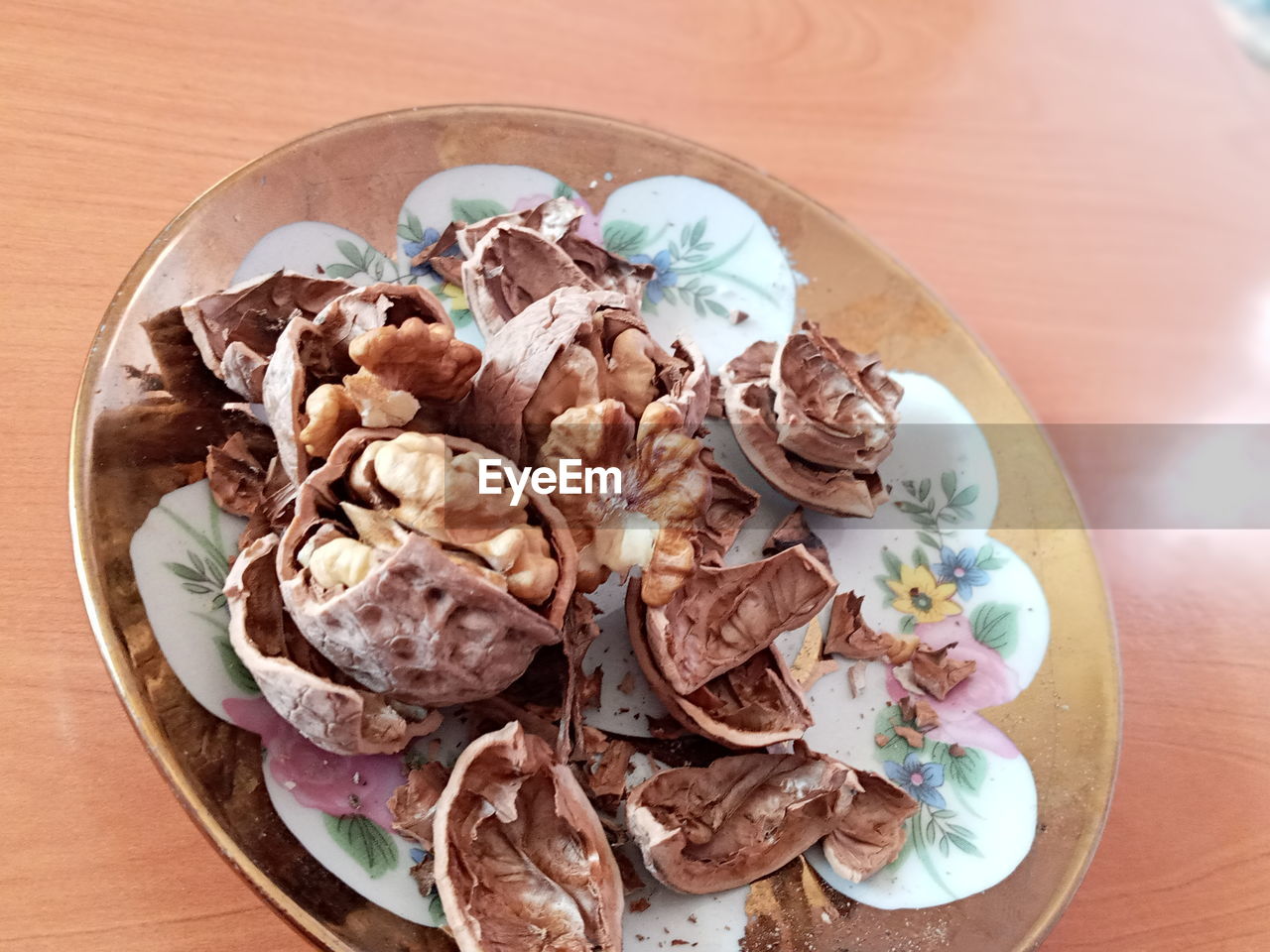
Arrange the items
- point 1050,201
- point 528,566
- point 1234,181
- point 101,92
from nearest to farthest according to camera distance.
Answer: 1. point 528,566
2. point 101,92
3. point 1050,201
4. point 1234,181

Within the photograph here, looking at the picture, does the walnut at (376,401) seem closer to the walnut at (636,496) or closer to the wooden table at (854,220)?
the walnut at (636,496)

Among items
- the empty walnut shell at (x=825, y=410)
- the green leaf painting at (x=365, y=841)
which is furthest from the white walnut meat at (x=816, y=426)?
the green leaf painting at (x=365, y=841)

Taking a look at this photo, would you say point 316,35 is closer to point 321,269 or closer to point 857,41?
point 321,269

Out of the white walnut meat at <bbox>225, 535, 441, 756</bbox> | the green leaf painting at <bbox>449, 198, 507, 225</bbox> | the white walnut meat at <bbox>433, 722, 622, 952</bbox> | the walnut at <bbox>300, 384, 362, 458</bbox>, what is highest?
the green leaf painting at <bbox>449, 198, 507, 225</bbox>

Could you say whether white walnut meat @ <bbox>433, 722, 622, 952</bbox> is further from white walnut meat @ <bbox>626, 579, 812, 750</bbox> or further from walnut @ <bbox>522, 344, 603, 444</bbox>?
walnut @ <bbox>522, 344, 603, 444</bbox>

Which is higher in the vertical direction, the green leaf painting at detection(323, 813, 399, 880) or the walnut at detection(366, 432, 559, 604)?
the walnut at detection(366, 432, 559, 604)

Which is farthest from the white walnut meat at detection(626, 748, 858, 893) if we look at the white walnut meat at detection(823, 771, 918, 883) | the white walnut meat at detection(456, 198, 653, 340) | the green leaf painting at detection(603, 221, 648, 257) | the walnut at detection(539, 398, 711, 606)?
the green leaf painting at detection(603, 221, 648, 257)

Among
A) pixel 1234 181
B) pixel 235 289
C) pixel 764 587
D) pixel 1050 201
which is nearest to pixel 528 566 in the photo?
pixel 764 587
